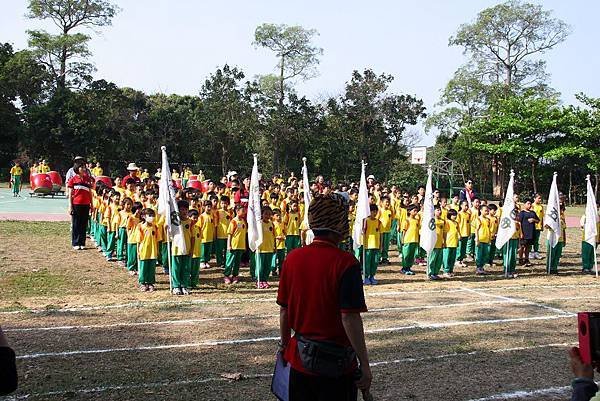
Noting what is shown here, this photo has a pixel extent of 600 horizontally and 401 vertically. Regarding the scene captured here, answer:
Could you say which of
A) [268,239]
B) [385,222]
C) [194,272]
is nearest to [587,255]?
[385,222]

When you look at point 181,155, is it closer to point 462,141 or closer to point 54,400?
point 462,141

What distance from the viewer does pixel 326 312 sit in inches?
144

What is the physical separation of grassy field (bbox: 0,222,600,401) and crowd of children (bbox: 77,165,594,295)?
574mm

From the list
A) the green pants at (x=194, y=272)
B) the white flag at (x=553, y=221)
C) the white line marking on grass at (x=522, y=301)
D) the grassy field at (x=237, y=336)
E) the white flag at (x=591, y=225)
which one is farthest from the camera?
the white flag at (x=553, y=221)

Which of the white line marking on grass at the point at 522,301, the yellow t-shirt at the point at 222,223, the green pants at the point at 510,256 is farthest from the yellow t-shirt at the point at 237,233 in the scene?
the green pants at the point at 510,256

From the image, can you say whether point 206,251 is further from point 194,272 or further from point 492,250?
point 492,250

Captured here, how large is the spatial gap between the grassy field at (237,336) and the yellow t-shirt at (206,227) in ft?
2.80

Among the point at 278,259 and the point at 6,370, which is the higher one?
the point at 6,370

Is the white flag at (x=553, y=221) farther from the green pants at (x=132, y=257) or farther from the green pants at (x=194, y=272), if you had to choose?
the green pants at (x=132, y=257)

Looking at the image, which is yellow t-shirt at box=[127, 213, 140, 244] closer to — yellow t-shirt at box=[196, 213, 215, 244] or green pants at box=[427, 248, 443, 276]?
yellow t-shirt at box=[196, 213, 215, 244]

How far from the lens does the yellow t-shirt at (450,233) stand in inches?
545

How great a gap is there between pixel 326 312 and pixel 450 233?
35.2 ft

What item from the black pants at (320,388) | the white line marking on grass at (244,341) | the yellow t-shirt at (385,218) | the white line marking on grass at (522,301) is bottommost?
the white line marking on grass at (244,341)

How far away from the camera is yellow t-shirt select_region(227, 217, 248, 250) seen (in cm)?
1238
